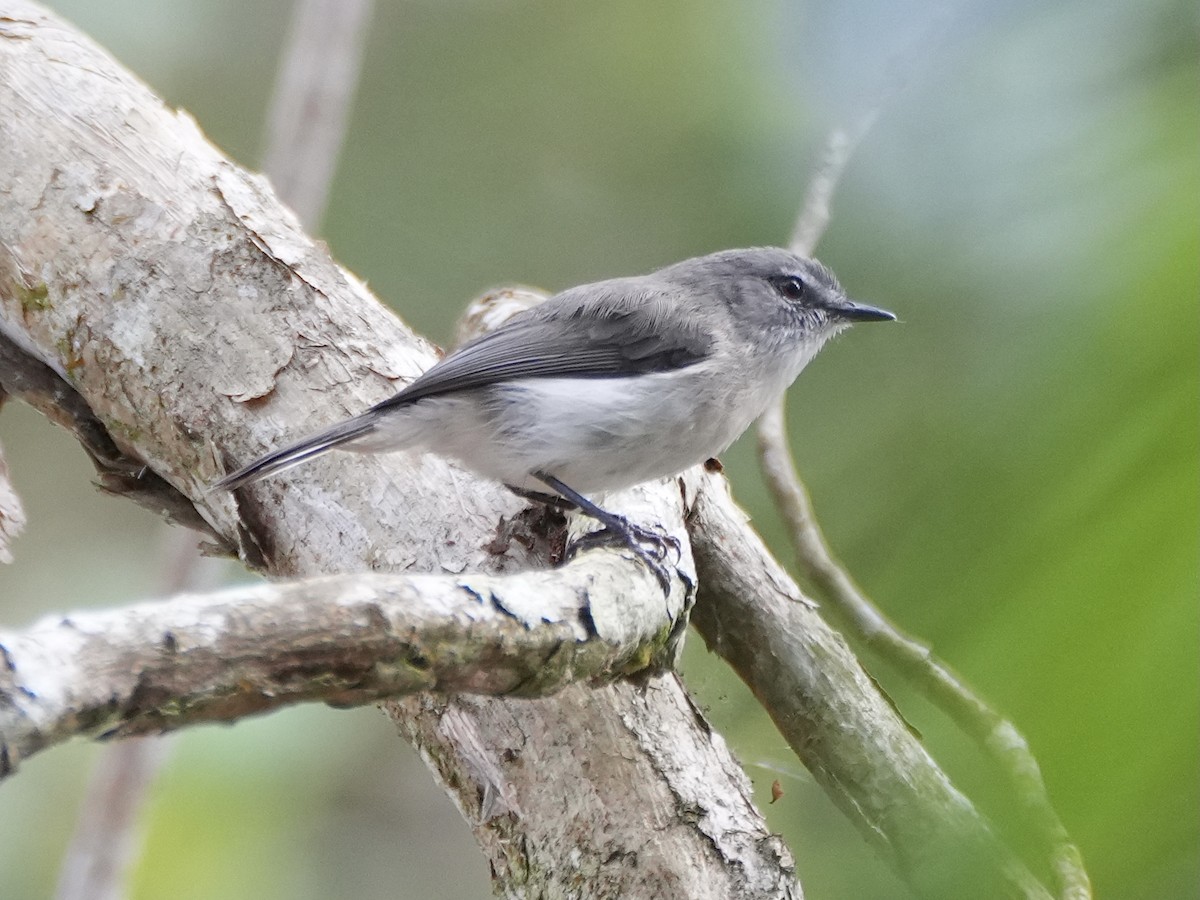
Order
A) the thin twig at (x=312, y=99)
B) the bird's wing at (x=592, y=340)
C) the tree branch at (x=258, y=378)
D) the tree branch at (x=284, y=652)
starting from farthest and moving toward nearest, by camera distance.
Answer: the thin twig at (x=312, y=99) < the bird's wing at (x=592, y=340) < the tree branch at (x=258, y=378) < the tree branch at (x=284, y=652)

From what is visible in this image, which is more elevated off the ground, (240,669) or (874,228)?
(874,228)

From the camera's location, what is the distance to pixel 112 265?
3.01 meters

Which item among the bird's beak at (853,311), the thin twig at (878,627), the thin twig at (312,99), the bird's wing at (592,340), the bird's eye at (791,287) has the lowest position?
the thin twig at (878,627)

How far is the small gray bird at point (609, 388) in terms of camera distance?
9.42ft

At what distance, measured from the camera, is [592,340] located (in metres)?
3.35

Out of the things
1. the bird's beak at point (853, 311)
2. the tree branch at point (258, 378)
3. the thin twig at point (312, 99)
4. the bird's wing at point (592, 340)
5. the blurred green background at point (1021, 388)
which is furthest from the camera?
the bird's beak at point (853, 311)

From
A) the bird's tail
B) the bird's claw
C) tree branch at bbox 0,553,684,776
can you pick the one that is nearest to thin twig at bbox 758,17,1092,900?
the bird's claw

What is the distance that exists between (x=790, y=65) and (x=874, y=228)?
0.53 m

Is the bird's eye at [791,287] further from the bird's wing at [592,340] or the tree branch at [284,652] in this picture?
the tree branch at [284,652]

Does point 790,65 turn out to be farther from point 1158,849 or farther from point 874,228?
point 1158,849

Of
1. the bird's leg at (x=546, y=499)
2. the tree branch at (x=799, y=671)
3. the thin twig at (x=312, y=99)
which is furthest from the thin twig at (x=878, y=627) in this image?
the thin twig at (x=312, y=99)

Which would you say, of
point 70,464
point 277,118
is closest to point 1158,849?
point 277,118

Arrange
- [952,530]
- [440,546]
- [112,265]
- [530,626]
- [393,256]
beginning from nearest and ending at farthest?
[952,530] < [530,626] < [440,546] < [112,265] < [393,256]

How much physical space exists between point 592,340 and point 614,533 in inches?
30.1
